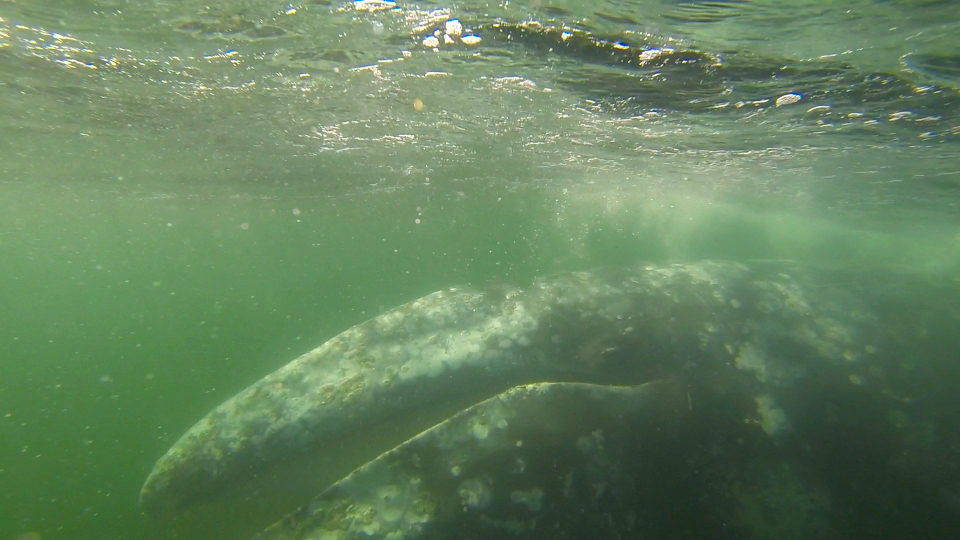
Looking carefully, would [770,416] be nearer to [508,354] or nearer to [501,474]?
[508,354]

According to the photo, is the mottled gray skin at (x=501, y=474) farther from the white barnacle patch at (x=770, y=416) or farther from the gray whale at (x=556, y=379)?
the white barnacle patch at (x=770, y=416)

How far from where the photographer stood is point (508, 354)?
6883 mm

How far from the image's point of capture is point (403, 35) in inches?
344

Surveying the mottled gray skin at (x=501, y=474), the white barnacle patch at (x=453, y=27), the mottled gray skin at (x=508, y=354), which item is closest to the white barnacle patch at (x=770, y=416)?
the mottled gray skin at (x=508, y=354)

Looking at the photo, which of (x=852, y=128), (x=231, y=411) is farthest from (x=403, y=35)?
(x=852, y=128)

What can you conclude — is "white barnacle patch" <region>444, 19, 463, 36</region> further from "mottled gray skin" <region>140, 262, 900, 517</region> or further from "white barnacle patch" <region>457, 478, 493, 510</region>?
"white barnacle patch" <region>457, 478, 493, 510</region>

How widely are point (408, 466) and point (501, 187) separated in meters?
29.5

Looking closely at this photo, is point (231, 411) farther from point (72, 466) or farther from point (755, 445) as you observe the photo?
point (72, 466)

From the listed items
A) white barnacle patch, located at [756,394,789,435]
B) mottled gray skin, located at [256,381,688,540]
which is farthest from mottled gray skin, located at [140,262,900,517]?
mottled gray skin, located at [256,381,688,540]

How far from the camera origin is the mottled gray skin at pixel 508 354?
237 inches

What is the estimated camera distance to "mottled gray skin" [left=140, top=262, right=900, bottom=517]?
603cm

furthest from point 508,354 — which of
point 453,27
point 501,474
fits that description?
point 453,27

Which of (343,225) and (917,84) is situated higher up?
(917,84)

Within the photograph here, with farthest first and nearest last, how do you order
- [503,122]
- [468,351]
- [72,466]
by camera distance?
[72,466]
[503,122]
[468,351]
